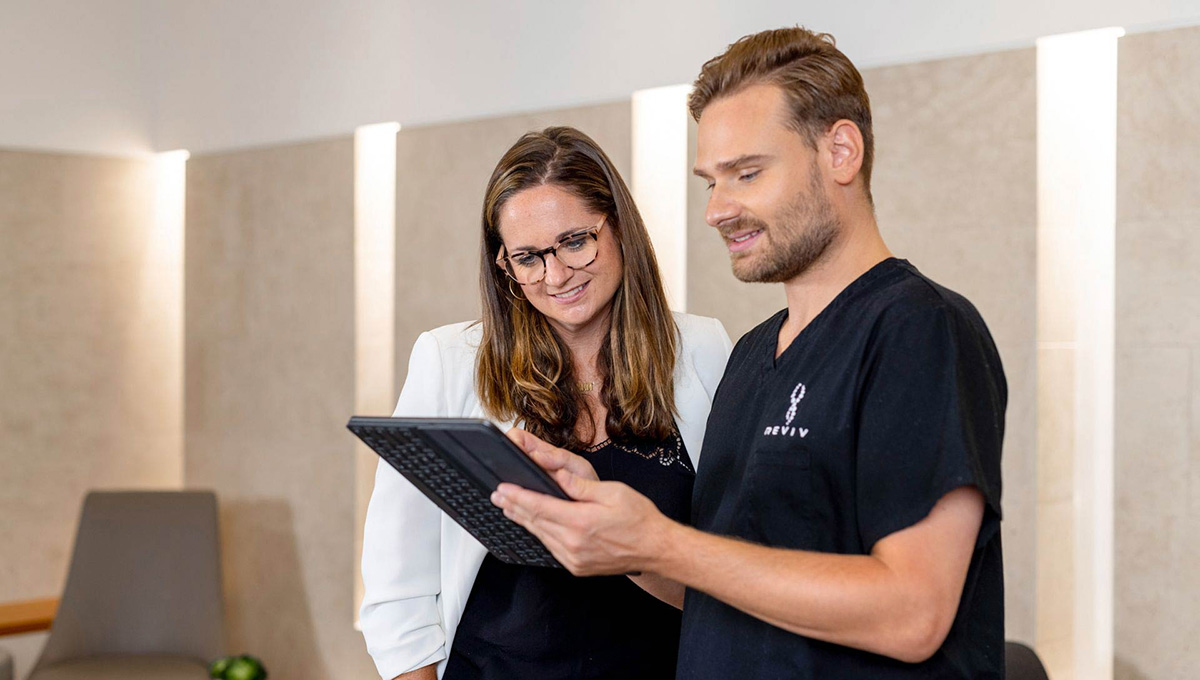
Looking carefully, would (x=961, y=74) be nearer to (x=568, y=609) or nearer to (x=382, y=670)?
(x=568, y=609)

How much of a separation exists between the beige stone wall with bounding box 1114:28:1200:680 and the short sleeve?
1.47 meters

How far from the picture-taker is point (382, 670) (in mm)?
1713

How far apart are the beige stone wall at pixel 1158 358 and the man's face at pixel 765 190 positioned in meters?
1.46

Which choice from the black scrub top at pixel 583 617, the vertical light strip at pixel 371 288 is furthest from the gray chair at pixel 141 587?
the black scrub top at pixel 583 617

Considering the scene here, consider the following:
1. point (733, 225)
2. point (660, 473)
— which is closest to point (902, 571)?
point (733, 225)

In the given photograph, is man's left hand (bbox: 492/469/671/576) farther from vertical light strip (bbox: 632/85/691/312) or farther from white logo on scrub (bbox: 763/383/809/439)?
vertical light strip (bbox: 632/85/691/312)

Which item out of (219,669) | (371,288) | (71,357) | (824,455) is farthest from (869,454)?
(71,357)

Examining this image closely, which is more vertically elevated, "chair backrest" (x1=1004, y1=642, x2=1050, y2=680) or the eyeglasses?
the eyeglasses

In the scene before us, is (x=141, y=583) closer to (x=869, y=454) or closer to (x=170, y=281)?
(x=170, y=281)

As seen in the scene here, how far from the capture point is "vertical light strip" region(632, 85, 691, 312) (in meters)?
3.23

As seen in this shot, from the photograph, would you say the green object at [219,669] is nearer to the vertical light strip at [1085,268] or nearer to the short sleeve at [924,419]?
the vertical light strip at [1085,268]

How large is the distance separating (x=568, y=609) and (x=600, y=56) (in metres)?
2.10

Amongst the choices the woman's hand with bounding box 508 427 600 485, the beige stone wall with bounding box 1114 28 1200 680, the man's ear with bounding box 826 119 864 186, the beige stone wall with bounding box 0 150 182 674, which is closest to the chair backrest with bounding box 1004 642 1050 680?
the beige stone wall with bounding box 1114 28 1200 680

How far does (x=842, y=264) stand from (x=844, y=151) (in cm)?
12
